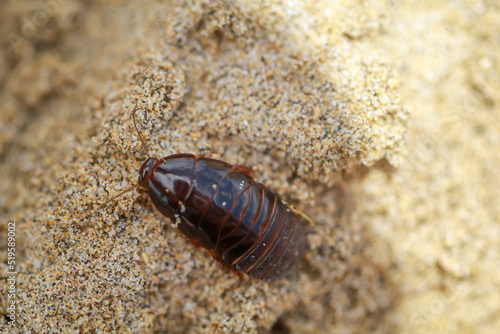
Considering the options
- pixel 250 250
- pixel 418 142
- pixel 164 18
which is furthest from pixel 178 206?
pixel 418 142

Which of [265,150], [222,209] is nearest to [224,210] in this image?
[222,209]

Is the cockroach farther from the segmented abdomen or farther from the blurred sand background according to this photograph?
the blurred sand background

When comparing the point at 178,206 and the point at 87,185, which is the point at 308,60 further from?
the point at 87,185

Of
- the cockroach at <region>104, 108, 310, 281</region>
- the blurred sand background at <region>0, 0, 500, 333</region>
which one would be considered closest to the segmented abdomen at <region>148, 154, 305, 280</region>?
the cockroach at <region>104, 108, 310, 281</region>

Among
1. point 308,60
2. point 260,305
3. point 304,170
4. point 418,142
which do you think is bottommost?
point 260,305

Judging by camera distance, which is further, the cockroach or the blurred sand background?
the blurred sand background

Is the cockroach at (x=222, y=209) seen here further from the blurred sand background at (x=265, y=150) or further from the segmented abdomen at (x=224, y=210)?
the blurred sand background at (x=265, y=150)

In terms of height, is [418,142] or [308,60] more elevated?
[308,60]
